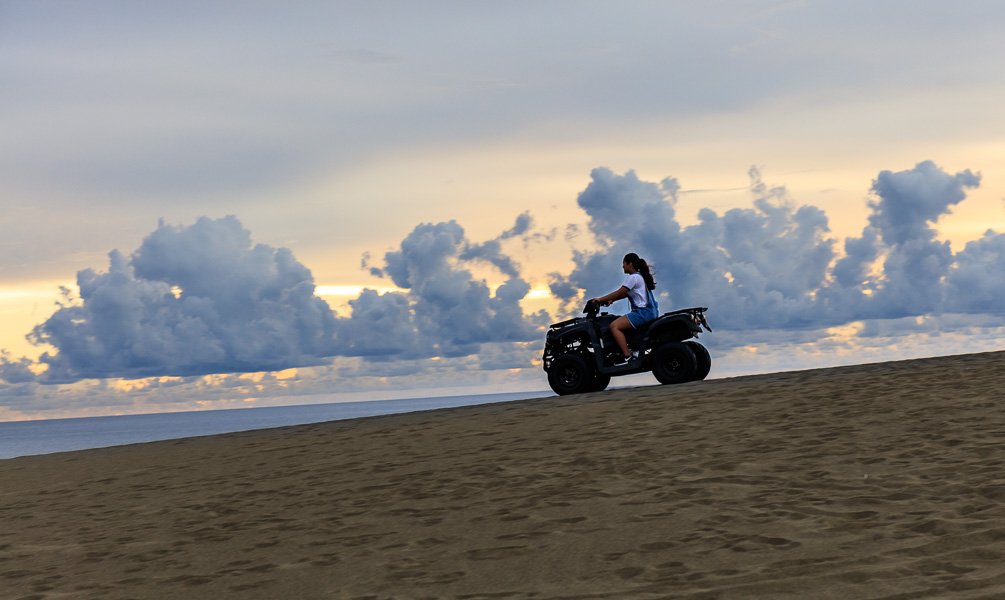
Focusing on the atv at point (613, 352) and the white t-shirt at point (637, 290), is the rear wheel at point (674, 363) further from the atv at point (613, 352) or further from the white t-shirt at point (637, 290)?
the white t-shirt at point (637, 290)

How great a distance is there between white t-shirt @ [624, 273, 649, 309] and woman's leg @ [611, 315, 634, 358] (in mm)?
397

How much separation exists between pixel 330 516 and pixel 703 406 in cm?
673

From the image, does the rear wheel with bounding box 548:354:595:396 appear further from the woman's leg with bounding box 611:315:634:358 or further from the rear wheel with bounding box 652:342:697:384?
the rear wheel with bounding box 652:342:697:384

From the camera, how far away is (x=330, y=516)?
9195mm

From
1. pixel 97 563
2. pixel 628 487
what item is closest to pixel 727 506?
pixel 628 487

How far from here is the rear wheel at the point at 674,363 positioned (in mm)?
17047

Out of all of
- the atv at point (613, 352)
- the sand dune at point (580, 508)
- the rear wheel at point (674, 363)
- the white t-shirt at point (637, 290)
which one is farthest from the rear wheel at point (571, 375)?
the sand dune at point (580, 508)

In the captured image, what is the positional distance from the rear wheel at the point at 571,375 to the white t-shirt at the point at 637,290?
5.60ft

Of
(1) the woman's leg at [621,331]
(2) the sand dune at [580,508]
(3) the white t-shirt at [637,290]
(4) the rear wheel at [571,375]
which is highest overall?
(3) the white t-shirt at [637,290]

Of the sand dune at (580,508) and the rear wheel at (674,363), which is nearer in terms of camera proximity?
the sand dune at (580,508)

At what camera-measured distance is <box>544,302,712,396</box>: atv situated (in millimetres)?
17047

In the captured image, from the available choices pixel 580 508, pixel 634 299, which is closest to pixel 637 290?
pixel 634 299

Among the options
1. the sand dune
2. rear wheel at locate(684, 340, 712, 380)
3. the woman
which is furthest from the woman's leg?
the sand dune

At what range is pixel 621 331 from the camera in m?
17.2
